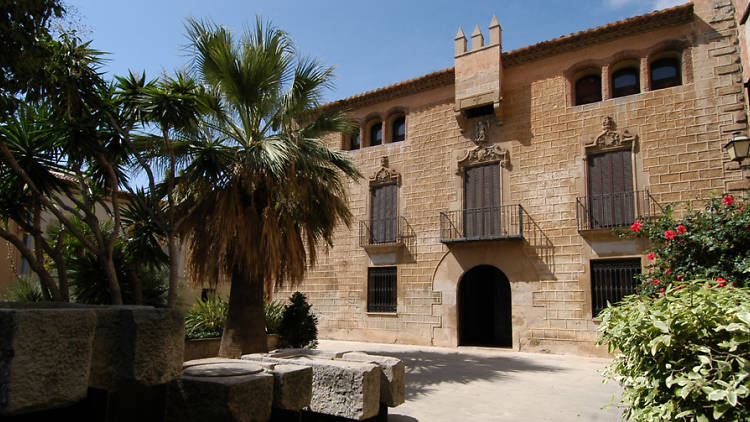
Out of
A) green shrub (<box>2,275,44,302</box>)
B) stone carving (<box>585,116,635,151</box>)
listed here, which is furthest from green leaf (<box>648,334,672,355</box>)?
stone carving (<box>585,116,635,151</box>)

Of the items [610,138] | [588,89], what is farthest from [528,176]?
[588,89]

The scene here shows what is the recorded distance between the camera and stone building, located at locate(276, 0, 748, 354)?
12.2 meters

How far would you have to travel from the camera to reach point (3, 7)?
14.5 feet

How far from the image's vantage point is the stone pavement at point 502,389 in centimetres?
593

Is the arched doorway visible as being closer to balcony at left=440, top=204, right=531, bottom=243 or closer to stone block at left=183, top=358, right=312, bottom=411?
balcony at left=440, top=204, right=531, bottom=243

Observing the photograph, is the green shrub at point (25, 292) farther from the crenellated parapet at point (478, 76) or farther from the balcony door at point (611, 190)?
the balcony door at point (611, 190)

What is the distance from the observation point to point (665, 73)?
1295 cm

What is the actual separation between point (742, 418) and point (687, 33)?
12.6 m

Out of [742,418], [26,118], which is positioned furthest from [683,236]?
[26,118]

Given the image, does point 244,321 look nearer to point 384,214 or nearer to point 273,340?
point 273,340

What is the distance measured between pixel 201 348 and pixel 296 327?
1.96 meters

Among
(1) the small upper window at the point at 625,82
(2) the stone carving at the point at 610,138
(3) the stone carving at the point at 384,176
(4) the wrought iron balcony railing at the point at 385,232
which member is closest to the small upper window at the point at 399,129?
(3) the stone carving at the point at 384,176

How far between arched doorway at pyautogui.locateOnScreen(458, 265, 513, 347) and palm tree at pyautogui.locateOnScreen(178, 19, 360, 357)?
7703 mm

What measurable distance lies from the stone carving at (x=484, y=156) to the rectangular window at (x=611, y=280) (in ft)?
12.4
